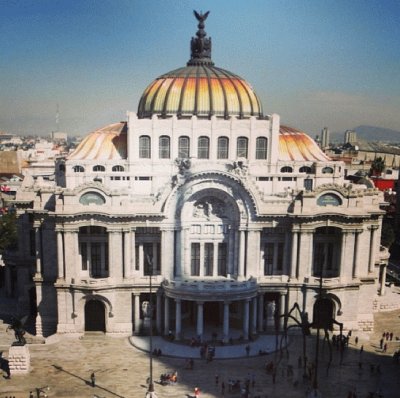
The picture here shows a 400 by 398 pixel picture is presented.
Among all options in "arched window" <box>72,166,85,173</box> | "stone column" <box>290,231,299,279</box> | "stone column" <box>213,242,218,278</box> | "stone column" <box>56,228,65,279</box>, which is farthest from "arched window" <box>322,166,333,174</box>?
"stone column" <box>56,228,65,279</box>

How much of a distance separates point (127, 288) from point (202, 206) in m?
12.0

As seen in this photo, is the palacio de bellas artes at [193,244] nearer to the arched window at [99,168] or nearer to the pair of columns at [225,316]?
the pair of columns at [225,316]

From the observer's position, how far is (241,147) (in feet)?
204

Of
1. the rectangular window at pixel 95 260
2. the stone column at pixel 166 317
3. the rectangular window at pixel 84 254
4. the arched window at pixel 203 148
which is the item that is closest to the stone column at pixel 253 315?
the stone column at pixel 166 317

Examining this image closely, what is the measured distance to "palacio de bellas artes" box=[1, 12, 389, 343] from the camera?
5328 centimetres

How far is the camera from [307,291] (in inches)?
2190

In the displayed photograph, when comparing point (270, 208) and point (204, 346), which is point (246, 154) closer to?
point (270, 208)

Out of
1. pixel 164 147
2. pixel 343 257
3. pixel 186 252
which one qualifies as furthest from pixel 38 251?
pixel 343 257

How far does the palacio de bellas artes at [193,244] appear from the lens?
53281mm

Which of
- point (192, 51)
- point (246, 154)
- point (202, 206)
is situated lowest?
point (202, 206)

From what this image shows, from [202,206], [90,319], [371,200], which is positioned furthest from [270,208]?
[90,319]

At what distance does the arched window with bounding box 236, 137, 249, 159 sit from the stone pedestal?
106 feet

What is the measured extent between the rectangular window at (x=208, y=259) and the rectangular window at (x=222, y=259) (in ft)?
2.98

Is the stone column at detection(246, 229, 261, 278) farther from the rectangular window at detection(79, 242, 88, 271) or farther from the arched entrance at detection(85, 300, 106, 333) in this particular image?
the rectangular window at detection(79, 242, 88, 271)
